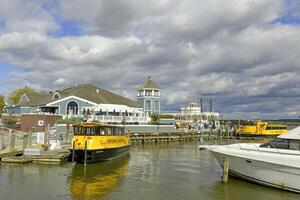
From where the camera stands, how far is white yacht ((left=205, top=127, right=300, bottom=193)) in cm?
1573

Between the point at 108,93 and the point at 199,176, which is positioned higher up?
the point at 108,93

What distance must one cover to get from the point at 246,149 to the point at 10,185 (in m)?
11.6

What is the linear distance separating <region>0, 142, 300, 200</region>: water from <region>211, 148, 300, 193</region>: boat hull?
30cm

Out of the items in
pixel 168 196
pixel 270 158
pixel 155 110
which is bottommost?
pixel 168 196

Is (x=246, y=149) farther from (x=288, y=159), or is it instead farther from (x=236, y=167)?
(x=288, y=159)

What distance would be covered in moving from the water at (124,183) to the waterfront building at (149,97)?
1338 inches

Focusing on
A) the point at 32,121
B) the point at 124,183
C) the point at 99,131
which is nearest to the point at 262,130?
the point at 32,121

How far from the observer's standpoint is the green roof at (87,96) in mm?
51438

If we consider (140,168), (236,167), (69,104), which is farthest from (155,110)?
(236,167)

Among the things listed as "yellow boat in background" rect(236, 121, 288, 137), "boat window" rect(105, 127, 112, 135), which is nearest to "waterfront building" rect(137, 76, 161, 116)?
"yellow boat in background" rect(236, 121, 288, 137)

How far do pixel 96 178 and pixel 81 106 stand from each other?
98.0 feet

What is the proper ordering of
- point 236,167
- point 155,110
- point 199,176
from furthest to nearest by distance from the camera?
point 155,110 < point 199,176 < point 236,167

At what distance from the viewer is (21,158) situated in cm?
2269

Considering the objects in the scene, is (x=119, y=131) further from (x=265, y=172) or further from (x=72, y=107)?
(x=72, y=107)
